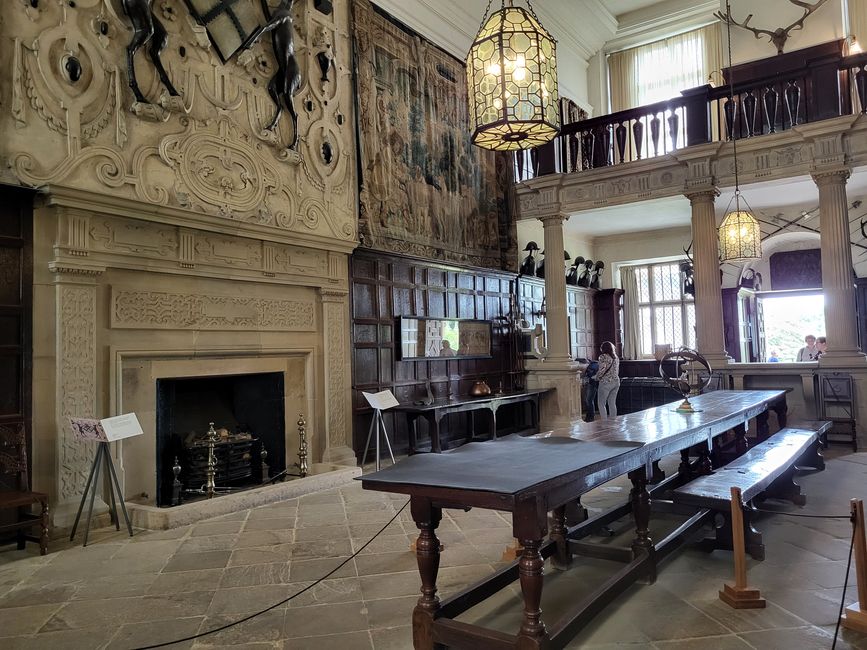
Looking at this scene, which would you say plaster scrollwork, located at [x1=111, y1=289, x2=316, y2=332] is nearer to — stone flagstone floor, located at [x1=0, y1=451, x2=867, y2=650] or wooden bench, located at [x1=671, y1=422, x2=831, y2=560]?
stone flagstone floor, located at [x1=0, y1=451, x2=867, y2=650]

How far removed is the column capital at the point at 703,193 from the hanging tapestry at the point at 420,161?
323 cm

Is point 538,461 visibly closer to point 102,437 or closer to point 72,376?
point 102,437

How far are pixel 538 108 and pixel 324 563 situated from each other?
11.4 feet

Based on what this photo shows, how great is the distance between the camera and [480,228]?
1073 cm

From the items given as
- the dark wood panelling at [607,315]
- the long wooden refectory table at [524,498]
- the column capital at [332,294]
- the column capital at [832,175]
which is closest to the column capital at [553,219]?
the column capital at [832,175]

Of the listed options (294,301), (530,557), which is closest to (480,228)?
(294,301)

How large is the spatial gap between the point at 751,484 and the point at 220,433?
530 cm

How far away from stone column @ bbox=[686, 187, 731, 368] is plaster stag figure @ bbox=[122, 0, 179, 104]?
785 centimetres

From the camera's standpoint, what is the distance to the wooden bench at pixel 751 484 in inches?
161

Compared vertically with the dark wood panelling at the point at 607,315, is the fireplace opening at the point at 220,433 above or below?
below

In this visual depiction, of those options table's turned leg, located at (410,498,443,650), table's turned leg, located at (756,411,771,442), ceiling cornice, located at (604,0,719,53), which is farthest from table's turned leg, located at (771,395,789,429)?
ceiling cornice, located at (604,0,719,53)

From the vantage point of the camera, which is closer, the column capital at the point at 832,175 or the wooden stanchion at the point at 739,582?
the wooden stanchion at the point at 739,582

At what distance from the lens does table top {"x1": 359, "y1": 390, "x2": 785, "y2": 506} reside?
264 cm

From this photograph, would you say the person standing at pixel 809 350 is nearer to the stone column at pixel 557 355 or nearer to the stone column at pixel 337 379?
the stone column at pixel 557 355
